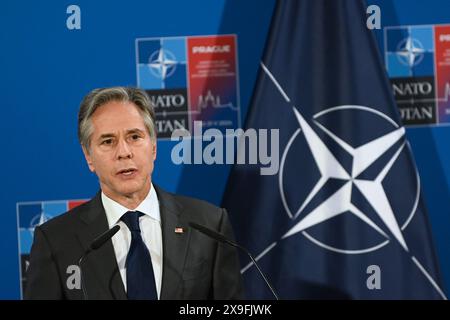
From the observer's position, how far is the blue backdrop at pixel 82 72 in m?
2.94

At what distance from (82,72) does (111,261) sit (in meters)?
1.19

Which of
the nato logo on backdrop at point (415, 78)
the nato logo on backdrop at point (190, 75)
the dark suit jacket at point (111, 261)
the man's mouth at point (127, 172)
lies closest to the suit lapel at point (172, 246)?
the dark suit jacket at point (111, 261)

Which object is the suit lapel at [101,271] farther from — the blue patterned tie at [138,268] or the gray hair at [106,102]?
the gray hair at [106,102]

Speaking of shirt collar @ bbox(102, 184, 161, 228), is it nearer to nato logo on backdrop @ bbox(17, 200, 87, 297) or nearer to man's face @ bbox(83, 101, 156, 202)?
man's face @ bbox(83, 101, 156, 202)

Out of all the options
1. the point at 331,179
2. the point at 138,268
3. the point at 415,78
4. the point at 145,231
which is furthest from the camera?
the point at 415,78

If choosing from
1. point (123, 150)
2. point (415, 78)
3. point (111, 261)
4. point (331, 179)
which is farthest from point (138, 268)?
point (415, 78)

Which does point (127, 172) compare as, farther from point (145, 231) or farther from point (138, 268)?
point (138, 268)

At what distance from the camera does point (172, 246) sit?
6.57ft

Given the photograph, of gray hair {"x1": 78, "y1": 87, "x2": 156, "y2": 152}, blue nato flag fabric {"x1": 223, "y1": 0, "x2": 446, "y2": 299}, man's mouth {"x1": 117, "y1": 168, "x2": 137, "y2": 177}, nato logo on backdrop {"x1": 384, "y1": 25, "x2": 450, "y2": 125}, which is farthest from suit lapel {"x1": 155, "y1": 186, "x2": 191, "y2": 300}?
nato logo on backdrop {"x1": 384, "y1": 25, "x2": 450, "y2": 125}

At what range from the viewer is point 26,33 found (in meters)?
2.95

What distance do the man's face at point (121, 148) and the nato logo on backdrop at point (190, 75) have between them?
0.87 meters

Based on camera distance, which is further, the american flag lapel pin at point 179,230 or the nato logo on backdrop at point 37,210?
the nato logo on backdrop at point 37,210

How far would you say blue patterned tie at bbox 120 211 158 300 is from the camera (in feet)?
6.34
